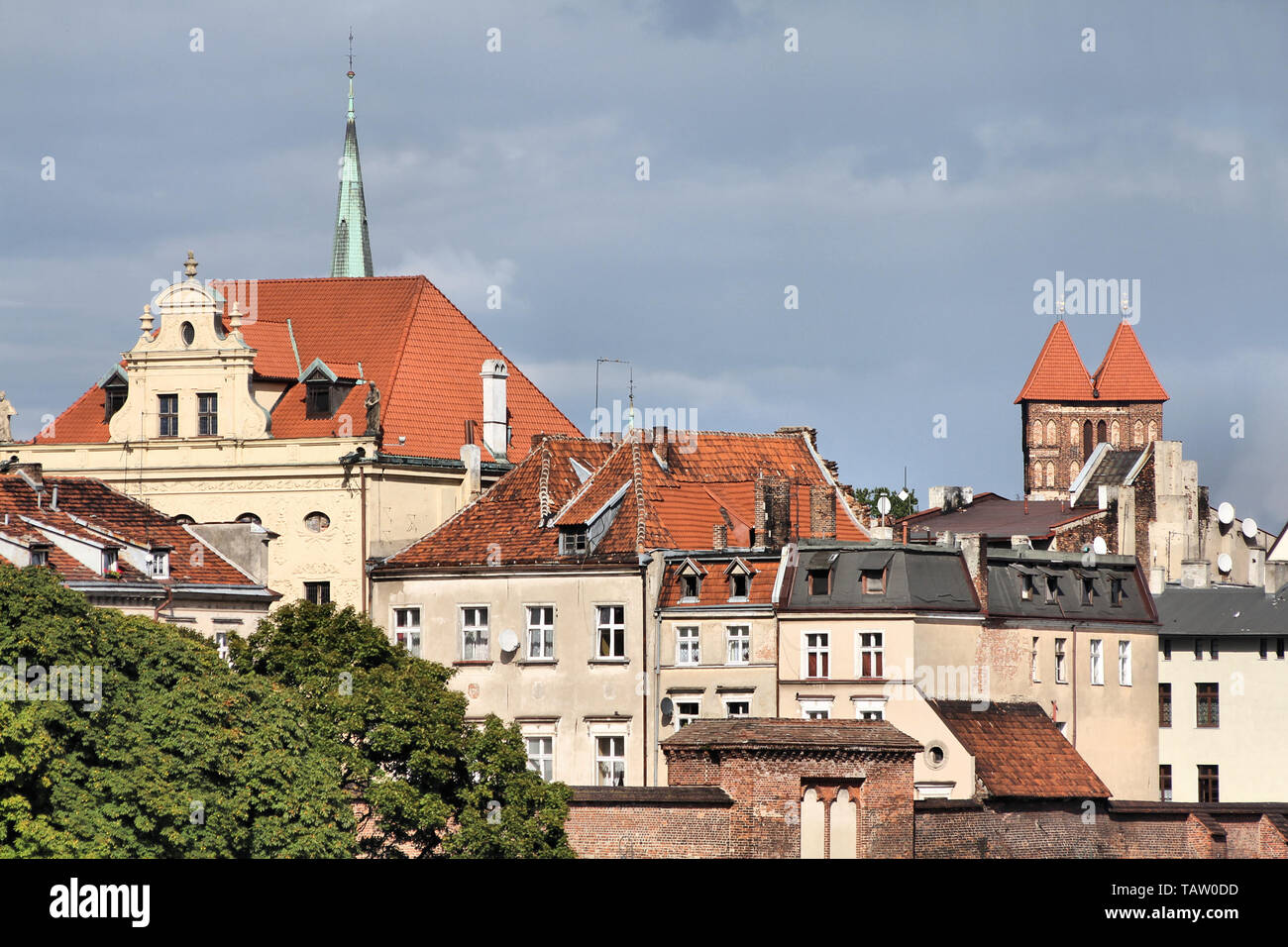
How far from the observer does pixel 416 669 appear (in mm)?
53625

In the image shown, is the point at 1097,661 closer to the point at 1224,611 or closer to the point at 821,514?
the point at 821,514

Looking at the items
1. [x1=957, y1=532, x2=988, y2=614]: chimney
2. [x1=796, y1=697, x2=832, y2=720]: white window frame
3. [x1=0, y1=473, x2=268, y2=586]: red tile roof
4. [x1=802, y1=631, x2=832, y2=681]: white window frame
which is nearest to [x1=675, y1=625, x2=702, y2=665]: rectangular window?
[x1=802, y1=631, x2=832, y2=681]: white window frame

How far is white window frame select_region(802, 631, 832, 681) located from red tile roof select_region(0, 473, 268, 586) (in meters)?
14.5

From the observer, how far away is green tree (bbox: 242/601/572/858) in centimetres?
4684

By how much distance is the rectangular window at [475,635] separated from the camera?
7106cm

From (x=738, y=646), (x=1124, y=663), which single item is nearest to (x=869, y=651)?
(x=738, y=646)

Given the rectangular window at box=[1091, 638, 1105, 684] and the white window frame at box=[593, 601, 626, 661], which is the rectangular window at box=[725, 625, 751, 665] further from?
the rectangular window at box=[1091, 638, 1105, 684]

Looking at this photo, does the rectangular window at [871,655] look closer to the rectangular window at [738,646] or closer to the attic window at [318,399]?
the rectangular window at [738,646]

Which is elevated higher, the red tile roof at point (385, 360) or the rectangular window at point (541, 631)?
the red tile roof at point (385, 360)

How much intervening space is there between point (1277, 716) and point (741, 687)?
2053cm

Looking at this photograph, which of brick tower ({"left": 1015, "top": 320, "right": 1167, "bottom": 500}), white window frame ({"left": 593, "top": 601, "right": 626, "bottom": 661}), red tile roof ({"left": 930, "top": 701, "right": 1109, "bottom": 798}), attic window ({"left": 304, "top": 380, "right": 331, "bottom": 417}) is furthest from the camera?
brick tower ({"left": 1015, "top": 320, "right": 1167, "bottom": 500})

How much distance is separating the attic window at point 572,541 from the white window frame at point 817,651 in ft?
23.6

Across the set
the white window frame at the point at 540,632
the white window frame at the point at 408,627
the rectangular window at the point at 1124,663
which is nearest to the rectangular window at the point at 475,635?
the white window frame at the point at 540,632

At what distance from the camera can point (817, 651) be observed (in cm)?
6738
